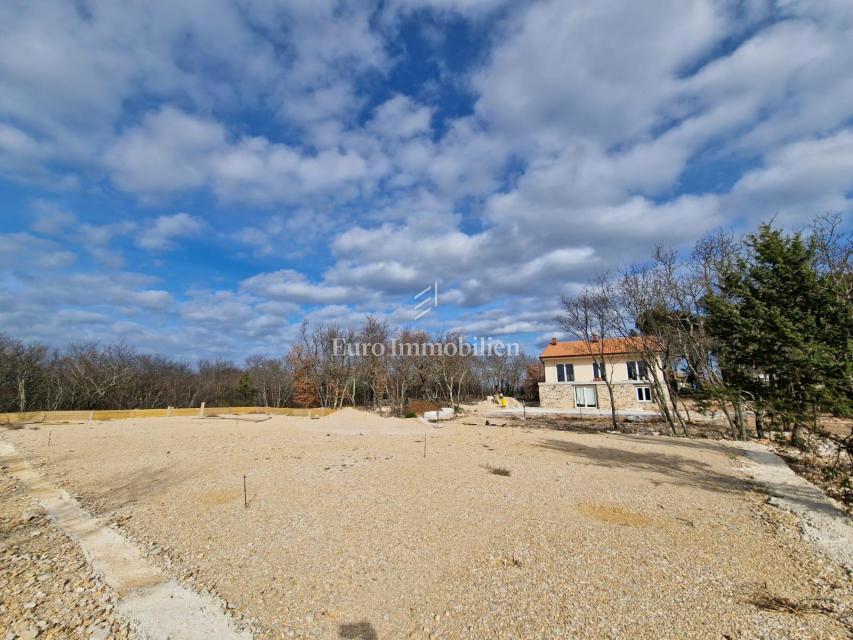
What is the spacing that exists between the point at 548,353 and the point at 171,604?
35.3 meters

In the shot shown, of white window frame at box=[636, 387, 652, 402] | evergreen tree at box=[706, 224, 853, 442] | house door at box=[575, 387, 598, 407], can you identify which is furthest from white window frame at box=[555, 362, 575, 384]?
evergreen tree at box=[706, 224, 853, 442]

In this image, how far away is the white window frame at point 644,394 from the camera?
109 ft

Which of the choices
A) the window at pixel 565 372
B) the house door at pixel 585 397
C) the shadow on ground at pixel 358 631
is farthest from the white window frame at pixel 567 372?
the shadow on ground at pixel 358 631

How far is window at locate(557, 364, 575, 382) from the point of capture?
116ft

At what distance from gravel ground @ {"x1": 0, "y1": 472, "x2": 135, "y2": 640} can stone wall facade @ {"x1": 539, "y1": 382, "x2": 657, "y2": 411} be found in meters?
34.0

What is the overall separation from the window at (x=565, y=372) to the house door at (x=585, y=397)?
115 centimetres

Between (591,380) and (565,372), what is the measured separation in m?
2.27

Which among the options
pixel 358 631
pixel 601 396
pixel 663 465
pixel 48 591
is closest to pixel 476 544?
pixel 358 631

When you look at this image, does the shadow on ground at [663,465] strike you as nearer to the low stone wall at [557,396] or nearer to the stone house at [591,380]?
the stone house at [591,380]

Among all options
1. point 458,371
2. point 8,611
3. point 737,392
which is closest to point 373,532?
point 8,611

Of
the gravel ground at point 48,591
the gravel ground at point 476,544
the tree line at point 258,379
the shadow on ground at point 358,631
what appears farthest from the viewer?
the tree line at point 258,379

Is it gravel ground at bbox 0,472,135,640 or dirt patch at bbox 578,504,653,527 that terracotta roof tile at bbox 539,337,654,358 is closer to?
dirt patch at bbox 578,504,653,527

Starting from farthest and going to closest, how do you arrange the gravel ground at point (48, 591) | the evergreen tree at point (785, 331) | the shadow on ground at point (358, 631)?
1. the evergreen tree at point (785, 331)
2. the gravel ground at point (48, 591)
3. the shadow on ground at point (358, 631)

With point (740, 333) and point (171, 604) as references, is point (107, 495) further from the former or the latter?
point (740, 333)
